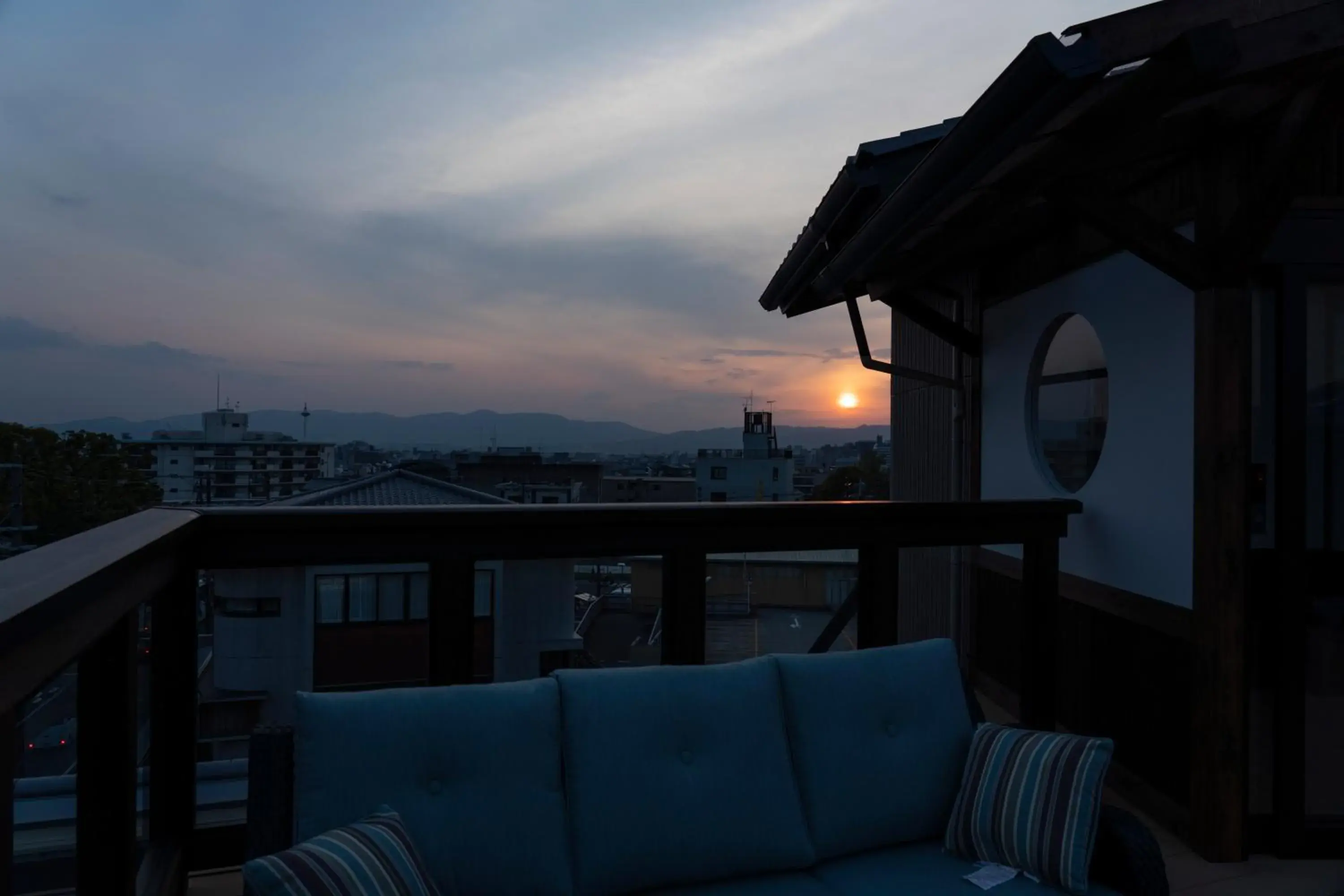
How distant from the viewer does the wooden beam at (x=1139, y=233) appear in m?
2.96

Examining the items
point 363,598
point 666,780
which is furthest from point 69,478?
point 666,780

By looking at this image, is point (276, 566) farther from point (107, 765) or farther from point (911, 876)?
point (911, 876)

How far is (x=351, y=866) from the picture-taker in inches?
60.9

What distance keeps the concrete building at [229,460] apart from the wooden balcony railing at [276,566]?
244 centimetres

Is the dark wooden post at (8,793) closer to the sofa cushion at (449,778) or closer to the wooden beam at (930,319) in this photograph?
the sofa cushion at (449,778)

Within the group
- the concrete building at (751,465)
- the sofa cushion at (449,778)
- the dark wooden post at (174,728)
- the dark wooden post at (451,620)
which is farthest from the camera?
the concrete building at (751,465)

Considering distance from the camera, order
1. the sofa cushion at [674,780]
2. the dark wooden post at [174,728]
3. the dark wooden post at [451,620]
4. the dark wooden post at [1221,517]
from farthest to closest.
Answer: the dark wooden post at [1221,517], the dark wooden post at [451,620], the dark wooden post at [174,728], the sofa cushion at [674,780]

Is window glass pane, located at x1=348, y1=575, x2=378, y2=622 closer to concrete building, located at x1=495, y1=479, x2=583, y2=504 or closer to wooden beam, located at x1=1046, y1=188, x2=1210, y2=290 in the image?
concrete building, located at x1=495, y1=479, x2=583, y2=504

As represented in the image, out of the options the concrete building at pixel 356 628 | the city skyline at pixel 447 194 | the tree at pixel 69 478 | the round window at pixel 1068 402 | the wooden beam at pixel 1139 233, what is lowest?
the concrete building at pixel 356 628

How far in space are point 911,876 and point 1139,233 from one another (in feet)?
7.36

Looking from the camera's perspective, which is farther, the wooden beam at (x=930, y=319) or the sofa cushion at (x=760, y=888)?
the wooden beam at (x=930, y=319)

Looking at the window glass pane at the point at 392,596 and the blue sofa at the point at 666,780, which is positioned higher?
the window glass pane at the point at 392,596

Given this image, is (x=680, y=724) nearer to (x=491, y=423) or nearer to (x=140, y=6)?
(x=140, y=6)

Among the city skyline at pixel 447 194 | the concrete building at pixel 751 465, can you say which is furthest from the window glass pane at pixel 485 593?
the concrete building at pixel 751 465
